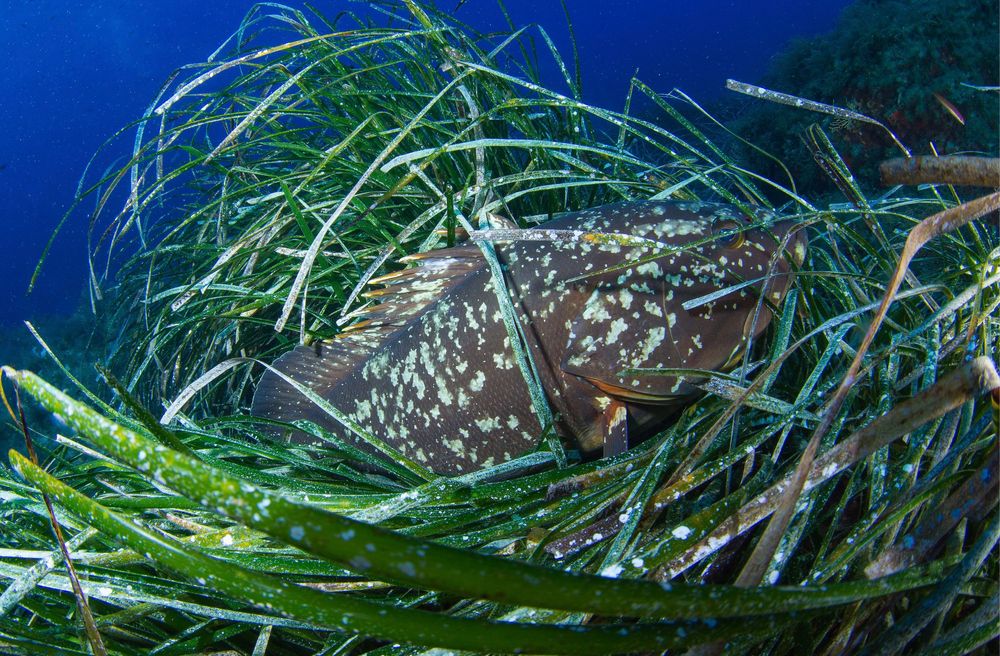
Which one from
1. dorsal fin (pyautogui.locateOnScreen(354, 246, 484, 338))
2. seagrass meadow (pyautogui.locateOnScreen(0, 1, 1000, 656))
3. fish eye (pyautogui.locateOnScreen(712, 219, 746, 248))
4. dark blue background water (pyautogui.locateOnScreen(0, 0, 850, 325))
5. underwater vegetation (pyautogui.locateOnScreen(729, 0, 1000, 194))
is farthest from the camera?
dark blue background water (pyautogui.locateOnScreen(0, 0, 850, 325))

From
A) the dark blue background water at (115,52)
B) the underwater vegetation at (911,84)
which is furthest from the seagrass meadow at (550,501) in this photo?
the dark blue background water at (115,52)

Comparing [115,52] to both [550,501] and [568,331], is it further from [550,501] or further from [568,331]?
[550,501]

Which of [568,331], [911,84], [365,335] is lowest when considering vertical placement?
[365,335]

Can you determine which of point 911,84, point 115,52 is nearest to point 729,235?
point 911,84

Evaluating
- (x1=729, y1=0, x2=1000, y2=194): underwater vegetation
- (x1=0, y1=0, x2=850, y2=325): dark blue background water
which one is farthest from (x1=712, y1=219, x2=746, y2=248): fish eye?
(x1=0, y1=0, x2=850, y2=325): dark blue background water

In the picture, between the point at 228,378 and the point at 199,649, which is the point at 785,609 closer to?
the point at 199,649

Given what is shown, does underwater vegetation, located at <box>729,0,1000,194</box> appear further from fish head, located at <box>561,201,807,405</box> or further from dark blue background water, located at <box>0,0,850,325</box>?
dark blue background water, located at <box>0,0,850,325</box>
